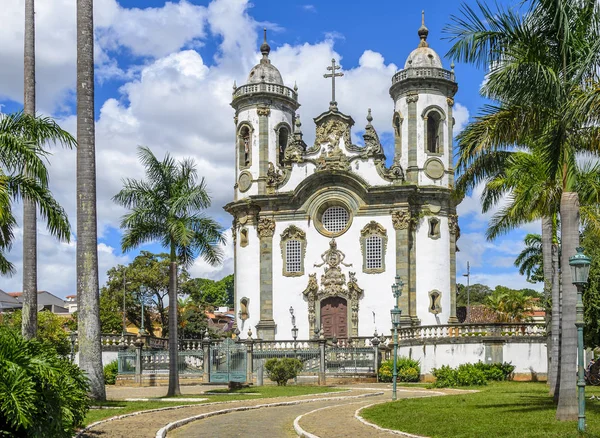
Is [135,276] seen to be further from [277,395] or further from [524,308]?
[277,395]

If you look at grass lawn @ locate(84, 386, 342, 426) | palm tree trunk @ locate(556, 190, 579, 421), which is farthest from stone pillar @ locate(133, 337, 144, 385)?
palm tree trunk @ locate(556, 190, 579, 421)

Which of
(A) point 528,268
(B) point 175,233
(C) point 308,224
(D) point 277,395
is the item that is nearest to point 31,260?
(B) point 175,233

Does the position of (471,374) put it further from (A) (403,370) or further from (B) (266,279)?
(B) (266,279)

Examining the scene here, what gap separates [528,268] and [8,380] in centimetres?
→ 4825

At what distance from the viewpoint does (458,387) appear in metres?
31.2

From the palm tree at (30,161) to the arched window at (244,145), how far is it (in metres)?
32.1

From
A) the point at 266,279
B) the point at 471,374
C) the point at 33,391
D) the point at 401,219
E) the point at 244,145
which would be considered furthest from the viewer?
the point at 244,145

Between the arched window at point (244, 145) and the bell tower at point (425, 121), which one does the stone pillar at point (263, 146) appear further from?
the bell tower at point (425, 121)

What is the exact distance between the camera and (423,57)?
48.6m

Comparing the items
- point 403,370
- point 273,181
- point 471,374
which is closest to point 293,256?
point 273,181

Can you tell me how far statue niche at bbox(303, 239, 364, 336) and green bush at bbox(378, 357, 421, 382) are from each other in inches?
366

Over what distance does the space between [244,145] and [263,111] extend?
8.05ft

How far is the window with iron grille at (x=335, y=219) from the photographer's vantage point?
155 feet

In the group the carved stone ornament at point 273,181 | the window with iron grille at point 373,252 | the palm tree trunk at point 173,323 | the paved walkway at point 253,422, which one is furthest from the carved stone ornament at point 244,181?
the paved walkway at point 253,422
